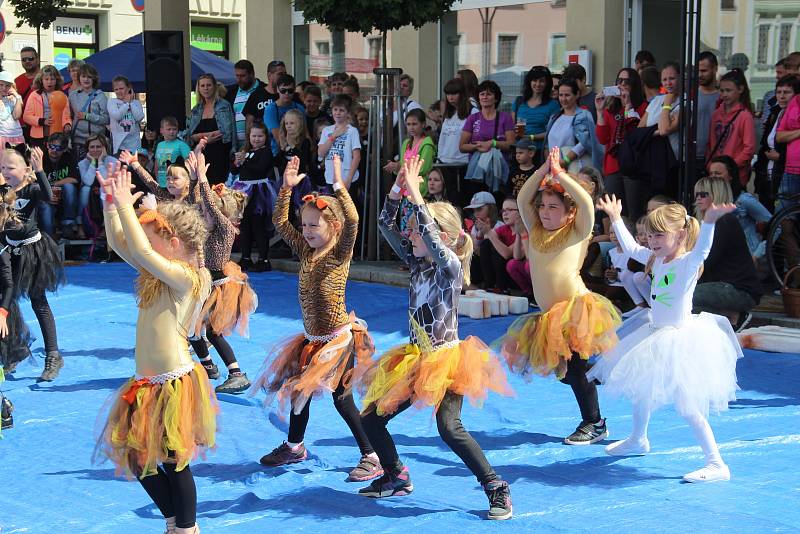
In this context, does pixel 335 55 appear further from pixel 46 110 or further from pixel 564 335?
pixel 564 335

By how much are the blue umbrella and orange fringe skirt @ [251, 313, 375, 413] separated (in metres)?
12.7

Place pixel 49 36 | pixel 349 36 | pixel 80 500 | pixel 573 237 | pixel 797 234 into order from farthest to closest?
pixel 49 36
pixel 349 36
pixel 797 234
pixel 573 237
pixel 80 500

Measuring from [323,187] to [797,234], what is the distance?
17.1 feet

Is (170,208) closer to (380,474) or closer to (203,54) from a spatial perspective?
(380,474)

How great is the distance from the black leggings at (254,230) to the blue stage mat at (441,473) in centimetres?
478

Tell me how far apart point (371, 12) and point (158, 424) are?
7.51m

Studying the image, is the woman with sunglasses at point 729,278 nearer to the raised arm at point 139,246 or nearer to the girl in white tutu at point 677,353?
the girl in white tutu at point 677,353

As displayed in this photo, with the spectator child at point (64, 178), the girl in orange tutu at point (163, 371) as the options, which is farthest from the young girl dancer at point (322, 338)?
the spectator child at point (64, 178)

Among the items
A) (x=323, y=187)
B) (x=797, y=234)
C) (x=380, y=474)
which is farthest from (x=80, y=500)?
(x=323, y=187)

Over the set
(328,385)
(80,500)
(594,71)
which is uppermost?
(594,71)

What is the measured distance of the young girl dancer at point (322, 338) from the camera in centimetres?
532

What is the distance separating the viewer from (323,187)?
12.1 m

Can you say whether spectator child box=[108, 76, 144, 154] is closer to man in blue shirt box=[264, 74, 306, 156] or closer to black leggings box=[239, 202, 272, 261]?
man in blue shirt box=[264, 74, 306, 156]

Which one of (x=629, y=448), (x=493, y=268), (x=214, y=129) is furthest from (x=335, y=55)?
(x=629, y=448)
